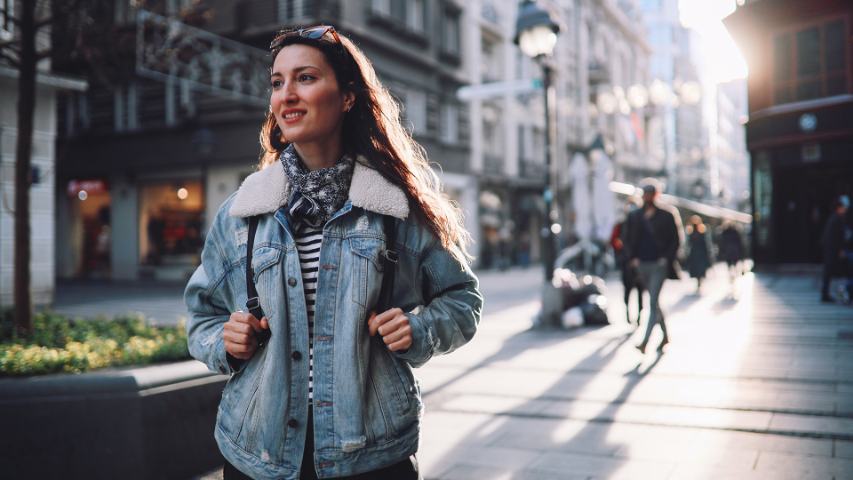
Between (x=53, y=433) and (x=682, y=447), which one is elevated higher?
(x=53, y=433)

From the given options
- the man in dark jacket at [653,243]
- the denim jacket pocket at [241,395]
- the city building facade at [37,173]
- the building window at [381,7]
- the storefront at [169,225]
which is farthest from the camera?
the storefront at [169,225]

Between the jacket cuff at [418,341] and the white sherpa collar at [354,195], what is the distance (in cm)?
28

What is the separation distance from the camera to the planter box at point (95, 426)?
3.65 metres

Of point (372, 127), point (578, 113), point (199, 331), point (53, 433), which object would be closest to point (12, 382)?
point (53, 433)

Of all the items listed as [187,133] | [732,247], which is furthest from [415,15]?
[732,247]

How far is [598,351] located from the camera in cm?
875

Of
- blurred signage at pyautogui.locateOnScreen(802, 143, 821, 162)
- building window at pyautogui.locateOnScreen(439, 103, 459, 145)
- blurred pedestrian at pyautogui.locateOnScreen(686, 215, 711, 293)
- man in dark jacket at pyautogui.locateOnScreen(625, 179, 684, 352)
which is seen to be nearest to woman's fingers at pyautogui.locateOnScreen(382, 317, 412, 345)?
man in dark jacket at pyautogui.locateOnScreen(625, 179, 684, 352)

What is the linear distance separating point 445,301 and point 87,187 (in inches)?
1077

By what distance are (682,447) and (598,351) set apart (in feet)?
13.2

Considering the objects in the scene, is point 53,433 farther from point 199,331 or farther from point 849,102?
point 849,102

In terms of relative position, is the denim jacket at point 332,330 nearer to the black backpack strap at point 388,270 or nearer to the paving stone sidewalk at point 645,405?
the black backpack strap at point 388,270

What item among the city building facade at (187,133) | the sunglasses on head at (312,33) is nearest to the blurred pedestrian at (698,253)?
the city building facade at (187,133)

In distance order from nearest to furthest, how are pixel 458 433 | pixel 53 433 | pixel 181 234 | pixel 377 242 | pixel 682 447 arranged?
pixel 377 242
pixel 53 433
pixel 682 447
pixel 458 433
pixel 181 234

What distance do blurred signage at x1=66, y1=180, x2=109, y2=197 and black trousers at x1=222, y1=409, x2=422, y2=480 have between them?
26.7 meters
